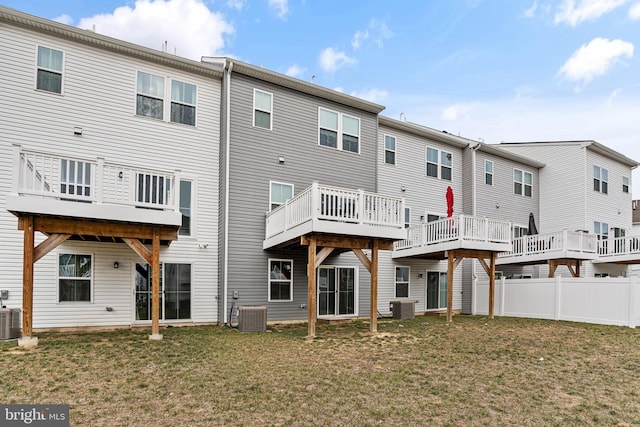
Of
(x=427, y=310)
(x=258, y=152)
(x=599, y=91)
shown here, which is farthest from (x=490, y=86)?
(x=258, y=152)

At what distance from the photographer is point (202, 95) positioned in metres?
12.0

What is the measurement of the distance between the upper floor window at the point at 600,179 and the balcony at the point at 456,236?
30.3 feet

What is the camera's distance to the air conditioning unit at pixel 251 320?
10.5 meters

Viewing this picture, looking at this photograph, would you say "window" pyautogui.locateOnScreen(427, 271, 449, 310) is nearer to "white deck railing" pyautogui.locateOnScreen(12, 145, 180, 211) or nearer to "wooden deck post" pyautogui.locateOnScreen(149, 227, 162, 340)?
"wooden deck post" pyautogui.locateOnScreen(149, 227, 162, 340)

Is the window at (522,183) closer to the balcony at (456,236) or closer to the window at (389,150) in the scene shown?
the balcony at (456,236)

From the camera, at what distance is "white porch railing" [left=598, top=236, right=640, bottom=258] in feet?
58.1

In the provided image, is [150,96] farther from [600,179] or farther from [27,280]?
[600,179]

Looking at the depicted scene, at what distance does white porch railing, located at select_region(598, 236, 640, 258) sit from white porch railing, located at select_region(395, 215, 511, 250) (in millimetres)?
7237

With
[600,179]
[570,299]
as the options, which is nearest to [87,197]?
[570,299]

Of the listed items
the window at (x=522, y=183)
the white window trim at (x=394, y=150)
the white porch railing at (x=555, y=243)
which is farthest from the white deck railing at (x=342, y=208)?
the window at (x=522, y=183)

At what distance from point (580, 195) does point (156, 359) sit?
20017mm

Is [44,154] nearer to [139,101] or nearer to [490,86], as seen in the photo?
[139,101]

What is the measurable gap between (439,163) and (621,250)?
30.7 feet

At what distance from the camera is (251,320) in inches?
415
